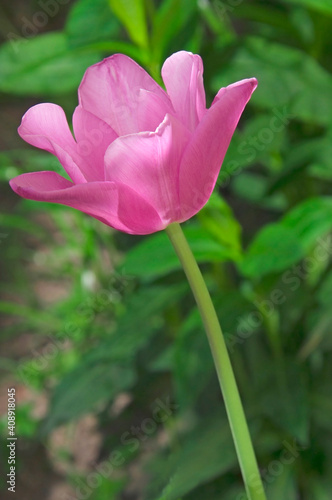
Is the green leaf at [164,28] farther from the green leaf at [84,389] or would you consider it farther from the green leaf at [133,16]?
the green leaf at [84,389]

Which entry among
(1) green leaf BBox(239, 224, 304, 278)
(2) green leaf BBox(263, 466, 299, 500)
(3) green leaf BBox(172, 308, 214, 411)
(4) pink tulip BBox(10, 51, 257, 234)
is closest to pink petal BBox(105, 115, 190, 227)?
(4) pink tulip BBox(10, 51, 257, 234)

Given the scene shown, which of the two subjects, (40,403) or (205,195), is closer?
(205,195)

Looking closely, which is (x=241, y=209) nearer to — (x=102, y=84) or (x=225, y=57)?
(x=225, y=57)

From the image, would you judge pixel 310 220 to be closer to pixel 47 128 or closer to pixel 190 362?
pixel 190 362

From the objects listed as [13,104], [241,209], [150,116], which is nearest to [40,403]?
[241,209]

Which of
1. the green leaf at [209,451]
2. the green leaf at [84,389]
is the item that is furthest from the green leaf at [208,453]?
the green leaf at [84,389]

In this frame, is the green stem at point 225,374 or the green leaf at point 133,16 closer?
the green stem at point 225,374
